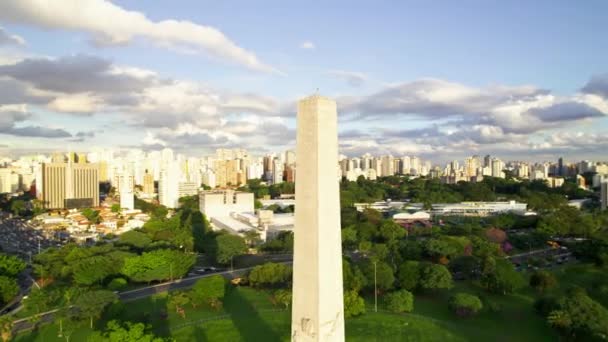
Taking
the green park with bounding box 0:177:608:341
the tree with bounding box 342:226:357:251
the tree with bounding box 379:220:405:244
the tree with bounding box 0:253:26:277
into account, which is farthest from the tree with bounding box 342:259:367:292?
the tree with bounding box 0:253:26:277

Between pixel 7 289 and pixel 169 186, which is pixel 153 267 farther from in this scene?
pixel 169 186

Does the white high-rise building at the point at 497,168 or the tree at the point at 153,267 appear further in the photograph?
the white high-rise building at the point at 497,168

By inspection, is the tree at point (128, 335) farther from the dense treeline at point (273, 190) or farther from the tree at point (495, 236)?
the dense treeline at point (273, 190)

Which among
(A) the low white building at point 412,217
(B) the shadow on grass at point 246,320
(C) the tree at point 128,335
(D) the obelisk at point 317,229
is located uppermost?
(D) the obelisk at point 317,229

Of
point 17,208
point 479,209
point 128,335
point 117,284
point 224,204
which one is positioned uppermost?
point 224,204

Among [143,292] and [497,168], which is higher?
[497,168]

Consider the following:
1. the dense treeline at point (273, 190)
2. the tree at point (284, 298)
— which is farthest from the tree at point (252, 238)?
the dense treeline at point (273, 190)

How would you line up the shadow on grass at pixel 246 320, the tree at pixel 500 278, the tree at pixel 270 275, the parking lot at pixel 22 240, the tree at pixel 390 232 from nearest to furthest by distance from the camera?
1. the shadow on grass at pixel 246 320
2. the tree at pixel 500 278
3. the tree at pixel 270 275
4. the tree at pixel 390 232
5. the parking lot at pixel 22 240

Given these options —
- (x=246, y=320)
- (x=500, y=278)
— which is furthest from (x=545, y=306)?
(x=246, y=320)
